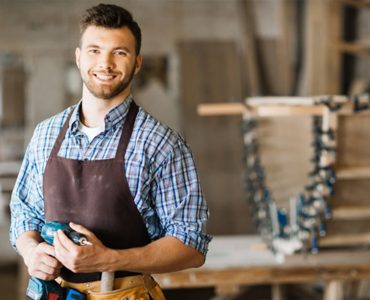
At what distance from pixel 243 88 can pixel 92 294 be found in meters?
4.75

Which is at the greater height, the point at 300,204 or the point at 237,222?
the point at 300,204

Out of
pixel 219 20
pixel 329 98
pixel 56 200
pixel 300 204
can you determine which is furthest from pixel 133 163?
pixel 219 20

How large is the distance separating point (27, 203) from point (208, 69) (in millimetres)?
4556

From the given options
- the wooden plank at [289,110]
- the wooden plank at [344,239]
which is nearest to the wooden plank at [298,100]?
the wooden plank at [289,110]

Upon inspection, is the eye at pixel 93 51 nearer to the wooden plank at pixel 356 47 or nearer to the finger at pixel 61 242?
the finger at pixel 61 242

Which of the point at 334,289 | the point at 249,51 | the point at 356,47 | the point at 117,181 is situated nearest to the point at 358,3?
the point at 356,47

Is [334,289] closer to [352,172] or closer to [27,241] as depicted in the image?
[352,172]

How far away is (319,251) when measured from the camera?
427 centimetres

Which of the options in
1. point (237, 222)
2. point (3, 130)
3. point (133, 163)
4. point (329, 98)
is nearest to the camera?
point (133, 163)

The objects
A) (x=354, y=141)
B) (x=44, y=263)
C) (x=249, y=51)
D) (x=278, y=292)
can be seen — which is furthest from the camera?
(x=249, y=51)

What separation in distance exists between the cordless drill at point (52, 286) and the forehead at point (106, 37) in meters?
0.51

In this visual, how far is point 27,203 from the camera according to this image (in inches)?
82.8

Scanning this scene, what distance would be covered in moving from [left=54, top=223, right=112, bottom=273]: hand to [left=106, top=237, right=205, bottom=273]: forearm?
27 mm

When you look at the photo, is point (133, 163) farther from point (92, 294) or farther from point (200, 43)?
point (200, 43)
